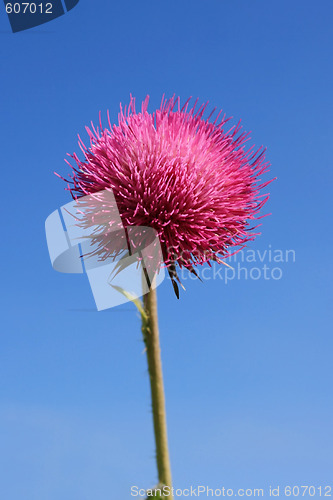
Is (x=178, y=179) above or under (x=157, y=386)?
above

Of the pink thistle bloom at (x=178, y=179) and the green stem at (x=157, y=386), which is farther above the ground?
the pink thistle bloom at (x=178, y=179)

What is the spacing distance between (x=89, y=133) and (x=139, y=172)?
0.95 metres

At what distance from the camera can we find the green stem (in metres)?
4.43

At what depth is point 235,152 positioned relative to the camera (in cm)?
573

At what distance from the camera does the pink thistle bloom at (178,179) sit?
522 cm

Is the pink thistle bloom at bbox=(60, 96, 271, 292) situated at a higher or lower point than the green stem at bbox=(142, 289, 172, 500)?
higher

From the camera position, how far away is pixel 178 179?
5.25 m

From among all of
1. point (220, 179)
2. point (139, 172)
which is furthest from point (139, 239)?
point (220, 179)

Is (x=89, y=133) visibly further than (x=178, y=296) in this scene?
Yes

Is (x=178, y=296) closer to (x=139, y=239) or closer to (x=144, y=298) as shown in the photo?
(x=144, y=298)

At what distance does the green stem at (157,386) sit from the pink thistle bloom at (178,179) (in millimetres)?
550

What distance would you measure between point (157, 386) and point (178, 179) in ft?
6.64

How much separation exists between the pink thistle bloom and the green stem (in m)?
0.55

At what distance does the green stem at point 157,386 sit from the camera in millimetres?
4434
